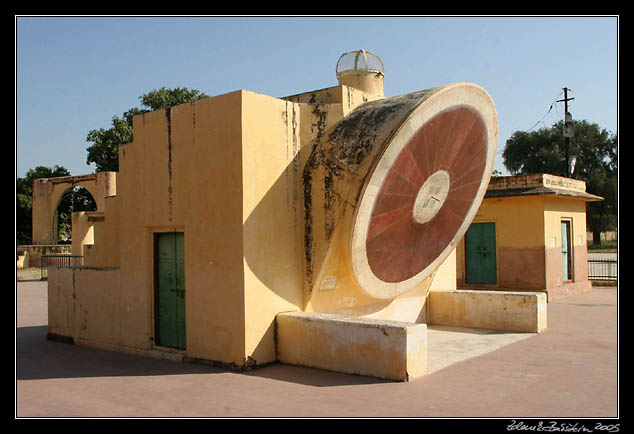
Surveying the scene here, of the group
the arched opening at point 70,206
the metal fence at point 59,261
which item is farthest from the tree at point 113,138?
the metal fence at point 59,261

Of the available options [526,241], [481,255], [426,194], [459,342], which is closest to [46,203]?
[481,255]

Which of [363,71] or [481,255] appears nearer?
[363,71]

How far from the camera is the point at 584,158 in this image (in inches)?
1742

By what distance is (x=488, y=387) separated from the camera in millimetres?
6531

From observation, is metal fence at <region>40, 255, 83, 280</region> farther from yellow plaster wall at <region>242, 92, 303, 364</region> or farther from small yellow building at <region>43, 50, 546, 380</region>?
yellow plaster wall at <region>242, 92, 303, 364</region>

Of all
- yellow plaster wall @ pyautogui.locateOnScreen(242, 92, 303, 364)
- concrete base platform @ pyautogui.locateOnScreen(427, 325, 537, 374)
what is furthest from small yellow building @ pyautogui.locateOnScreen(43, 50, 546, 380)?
concrete base platform @ pyautogui.locateOnScreen(427, 325, 537, 374)

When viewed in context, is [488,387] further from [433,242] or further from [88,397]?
[88,397]

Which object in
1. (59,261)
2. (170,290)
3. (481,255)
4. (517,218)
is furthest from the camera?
(59,261)

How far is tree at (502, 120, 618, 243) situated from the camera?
1636 inches

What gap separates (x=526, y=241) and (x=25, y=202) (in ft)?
116

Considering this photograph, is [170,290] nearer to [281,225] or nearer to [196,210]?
[196,210]

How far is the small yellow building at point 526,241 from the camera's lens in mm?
15680

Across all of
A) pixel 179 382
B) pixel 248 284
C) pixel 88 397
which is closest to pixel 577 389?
pixel 248 284

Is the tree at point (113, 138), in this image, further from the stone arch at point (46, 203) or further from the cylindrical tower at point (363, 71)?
the cylindrical tower at point (363, 71)
